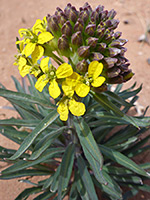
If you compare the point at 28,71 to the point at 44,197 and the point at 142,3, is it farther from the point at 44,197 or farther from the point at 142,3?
the point at 142,3

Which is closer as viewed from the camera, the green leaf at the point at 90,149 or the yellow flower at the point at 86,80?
the yellow flower at the point at 86,80

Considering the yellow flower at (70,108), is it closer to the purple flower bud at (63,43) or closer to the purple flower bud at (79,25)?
the purple flower bud at (63,43)

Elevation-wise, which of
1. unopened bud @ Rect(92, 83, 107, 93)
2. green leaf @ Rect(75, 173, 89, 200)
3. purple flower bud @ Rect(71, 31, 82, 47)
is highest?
purple flower bud @ Rect(71, 31, 82, 47)

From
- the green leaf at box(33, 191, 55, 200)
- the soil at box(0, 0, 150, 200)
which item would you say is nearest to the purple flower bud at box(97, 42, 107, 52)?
the green leaf at box(33, 191, 55, 200)

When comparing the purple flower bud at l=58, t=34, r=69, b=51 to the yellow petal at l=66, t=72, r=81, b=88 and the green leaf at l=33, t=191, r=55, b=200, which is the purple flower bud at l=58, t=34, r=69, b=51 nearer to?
the yellow petal at l=66, t=72, r=81, b=88

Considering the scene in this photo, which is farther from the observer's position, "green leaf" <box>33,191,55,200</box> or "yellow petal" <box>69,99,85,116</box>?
"green leaf" <box>33,191,55,200</box>

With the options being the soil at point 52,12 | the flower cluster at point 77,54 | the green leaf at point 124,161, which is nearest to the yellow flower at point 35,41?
the flower cluster at point 77,54

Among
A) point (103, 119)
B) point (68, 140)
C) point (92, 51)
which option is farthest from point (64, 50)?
point (68, 140)
